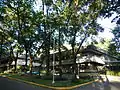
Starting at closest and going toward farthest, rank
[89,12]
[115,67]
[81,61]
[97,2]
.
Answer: [97,2] → [89,12] → [81,61] → [115,67]

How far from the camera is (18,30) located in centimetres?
4088

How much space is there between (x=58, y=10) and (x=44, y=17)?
9.52 ft

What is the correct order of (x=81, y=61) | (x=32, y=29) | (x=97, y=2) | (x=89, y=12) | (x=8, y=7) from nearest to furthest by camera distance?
(x=97, y=2)
(x=89, y=12)
(x=8, y=7)
(x=32, y=29)
(x=81, y=61)

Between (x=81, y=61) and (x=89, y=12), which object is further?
(x=81, y=61)

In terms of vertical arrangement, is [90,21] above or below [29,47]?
above

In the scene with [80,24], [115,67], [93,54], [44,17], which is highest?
[44,17]

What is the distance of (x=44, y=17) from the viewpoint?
115ft

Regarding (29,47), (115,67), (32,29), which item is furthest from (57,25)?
(115,67)

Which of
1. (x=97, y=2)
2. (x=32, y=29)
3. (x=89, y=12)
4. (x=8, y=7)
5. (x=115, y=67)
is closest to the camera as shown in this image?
(x=97, y=2)

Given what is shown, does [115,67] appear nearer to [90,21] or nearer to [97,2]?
[90,21]

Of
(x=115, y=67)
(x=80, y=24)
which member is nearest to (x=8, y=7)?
(x=80, y=24)

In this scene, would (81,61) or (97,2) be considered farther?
(81,61)

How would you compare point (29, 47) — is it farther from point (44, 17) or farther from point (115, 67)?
point (115, 67)

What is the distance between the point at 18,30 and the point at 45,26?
8.35 metres
